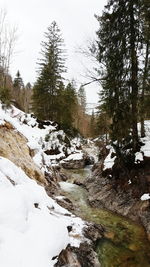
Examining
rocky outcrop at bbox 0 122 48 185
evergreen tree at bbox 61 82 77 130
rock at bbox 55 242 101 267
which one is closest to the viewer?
rock at bbox 55 242 101 267

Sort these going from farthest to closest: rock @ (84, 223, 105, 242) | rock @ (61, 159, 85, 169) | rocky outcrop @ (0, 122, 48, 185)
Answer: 1. rock @ (61, 159, 85, 169)
2. rocky outcrop @ (0, 122, 48, 185)
3. rock @ (84, 223, 105, 242)

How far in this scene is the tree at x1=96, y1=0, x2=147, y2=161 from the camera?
9.86 m

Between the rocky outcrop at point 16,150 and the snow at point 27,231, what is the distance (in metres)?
3.09

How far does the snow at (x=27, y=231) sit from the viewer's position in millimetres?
3549

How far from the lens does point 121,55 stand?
10008 millimetres

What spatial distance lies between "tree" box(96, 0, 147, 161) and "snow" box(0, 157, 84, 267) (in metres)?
5.39

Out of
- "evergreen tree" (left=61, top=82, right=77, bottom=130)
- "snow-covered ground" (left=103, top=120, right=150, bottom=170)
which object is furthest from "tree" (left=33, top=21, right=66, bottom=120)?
"snow-covered ground" (left=103, top=120, right=150, bottom=170)

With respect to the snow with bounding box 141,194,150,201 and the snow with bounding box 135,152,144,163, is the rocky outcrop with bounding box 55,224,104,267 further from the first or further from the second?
the snow with bounding box 135,152,144,163

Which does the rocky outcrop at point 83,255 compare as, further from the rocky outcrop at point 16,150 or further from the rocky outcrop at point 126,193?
the rocky outcrop at point 16,150

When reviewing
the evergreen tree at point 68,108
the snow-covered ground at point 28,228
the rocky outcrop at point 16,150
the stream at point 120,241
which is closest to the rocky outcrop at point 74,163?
the evergreen tree at point 68,108

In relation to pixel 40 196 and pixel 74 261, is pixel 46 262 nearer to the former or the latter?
pixel 74 261

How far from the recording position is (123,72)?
9953 millimetres

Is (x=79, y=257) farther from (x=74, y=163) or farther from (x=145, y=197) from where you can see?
(x=74, y=163)

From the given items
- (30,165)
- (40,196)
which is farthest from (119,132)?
(40,196)
